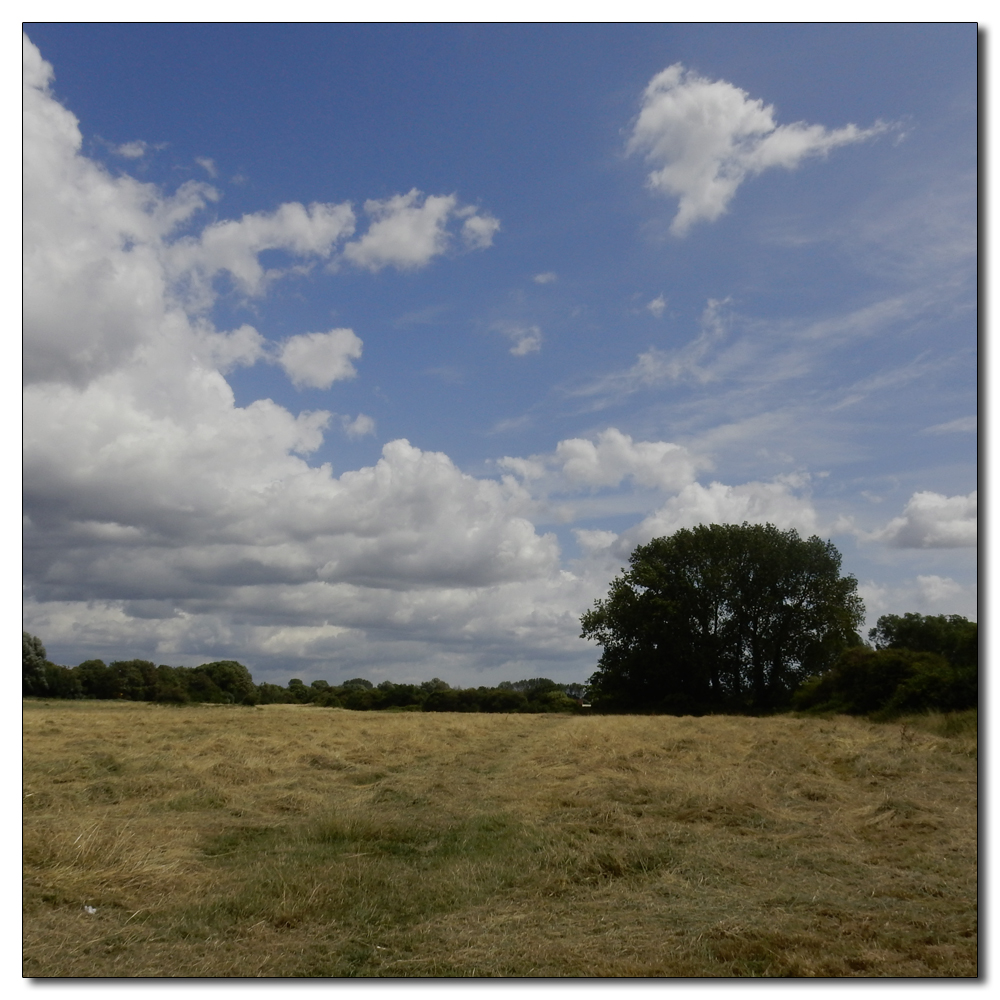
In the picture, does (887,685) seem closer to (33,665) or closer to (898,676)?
(898,676)

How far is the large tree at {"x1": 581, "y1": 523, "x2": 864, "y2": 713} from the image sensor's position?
1401 inches

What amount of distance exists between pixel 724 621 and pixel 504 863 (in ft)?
101

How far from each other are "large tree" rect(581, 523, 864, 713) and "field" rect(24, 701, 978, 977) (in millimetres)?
16393

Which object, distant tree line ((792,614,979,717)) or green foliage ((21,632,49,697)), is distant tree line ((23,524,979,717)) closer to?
distant tree line ((792,614,979,717))

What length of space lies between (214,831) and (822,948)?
911 centimetres

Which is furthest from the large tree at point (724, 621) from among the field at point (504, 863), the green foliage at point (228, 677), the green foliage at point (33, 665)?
the green foliage at point (33, 665)

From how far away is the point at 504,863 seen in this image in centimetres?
941

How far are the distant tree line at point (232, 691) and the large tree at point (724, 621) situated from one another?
15.4 ft

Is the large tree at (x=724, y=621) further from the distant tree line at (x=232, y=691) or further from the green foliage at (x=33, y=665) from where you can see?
the green foliage at (x=33, y=665)

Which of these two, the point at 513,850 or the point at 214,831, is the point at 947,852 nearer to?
the point at 513,850

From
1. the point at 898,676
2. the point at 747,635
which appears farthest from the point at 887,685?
the point at 747,635

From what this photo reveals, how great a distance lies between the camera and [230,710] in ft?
99.8

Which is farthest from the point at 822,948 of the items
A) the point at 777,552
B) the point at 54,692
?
the point at 777,552

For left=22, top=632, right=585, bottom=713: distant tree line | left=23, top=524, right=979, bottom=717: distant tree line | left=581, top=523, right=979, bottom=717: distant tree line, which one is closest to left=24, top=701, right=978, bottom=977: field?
left=22, top=632, right=585, bottom=713: distant tree line
